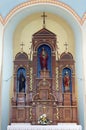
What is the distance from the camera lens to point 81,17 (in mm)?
8711

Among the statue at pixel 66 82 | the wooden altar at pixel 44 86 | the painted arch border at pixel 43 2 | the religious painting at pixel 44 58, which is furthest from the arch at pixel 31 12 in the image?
the religious painting at pixel 44 58

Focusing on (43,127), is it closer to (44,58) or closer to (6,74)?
(6,74)

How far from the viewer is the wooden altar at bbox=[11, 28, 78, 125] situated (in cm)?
892

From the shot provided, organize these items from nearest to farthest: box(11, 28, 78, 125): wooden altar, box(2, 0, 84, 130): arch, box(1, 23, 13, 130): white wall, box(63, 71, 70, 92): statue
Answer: box(1, 23, 13, 130): white wall, box(2, 0, 84, 130): arch, box(11, 28, 78, 125): wooden altar, box(63, 71, 70, 92): statue

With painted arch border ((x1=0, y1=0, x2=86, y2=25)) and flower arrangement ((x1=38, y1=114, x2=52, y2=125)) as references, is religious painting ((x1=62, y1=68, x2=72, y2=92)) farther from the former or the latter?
painted arch border ((x1=0, y1=0, x2=86, y2=25))

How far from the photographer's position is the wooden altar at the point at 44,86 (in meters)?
8.92

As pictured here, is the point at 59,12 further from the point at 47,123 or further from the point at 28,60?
the point at 47,123

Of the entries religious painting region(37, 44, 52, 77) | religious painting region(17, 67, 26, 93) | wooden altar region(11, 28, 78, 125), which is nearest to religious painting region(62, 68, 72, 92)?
wooden altar region(11, 28, 78, 125)

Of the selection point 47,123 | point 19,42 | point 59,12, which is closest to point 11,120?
point 47,123

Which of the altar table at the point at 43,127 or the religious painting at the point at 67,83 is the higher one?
the religious painting at the point at 67,83

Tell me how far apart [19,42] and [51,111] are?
294 cm

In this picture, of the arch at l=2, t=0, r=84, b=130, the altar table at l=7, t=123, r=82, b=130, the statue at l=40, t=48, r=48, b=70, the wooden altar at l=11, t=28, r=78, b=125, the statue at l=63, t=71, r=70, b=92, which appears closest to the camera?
the altar table at l=7, t=123, r=82, b=130

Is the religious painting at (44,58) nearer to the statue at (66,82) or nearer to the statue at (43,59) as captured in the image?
the statue at (43,59)

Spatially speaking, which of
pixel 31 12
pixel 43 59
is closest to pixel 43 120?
pixel 43 59
